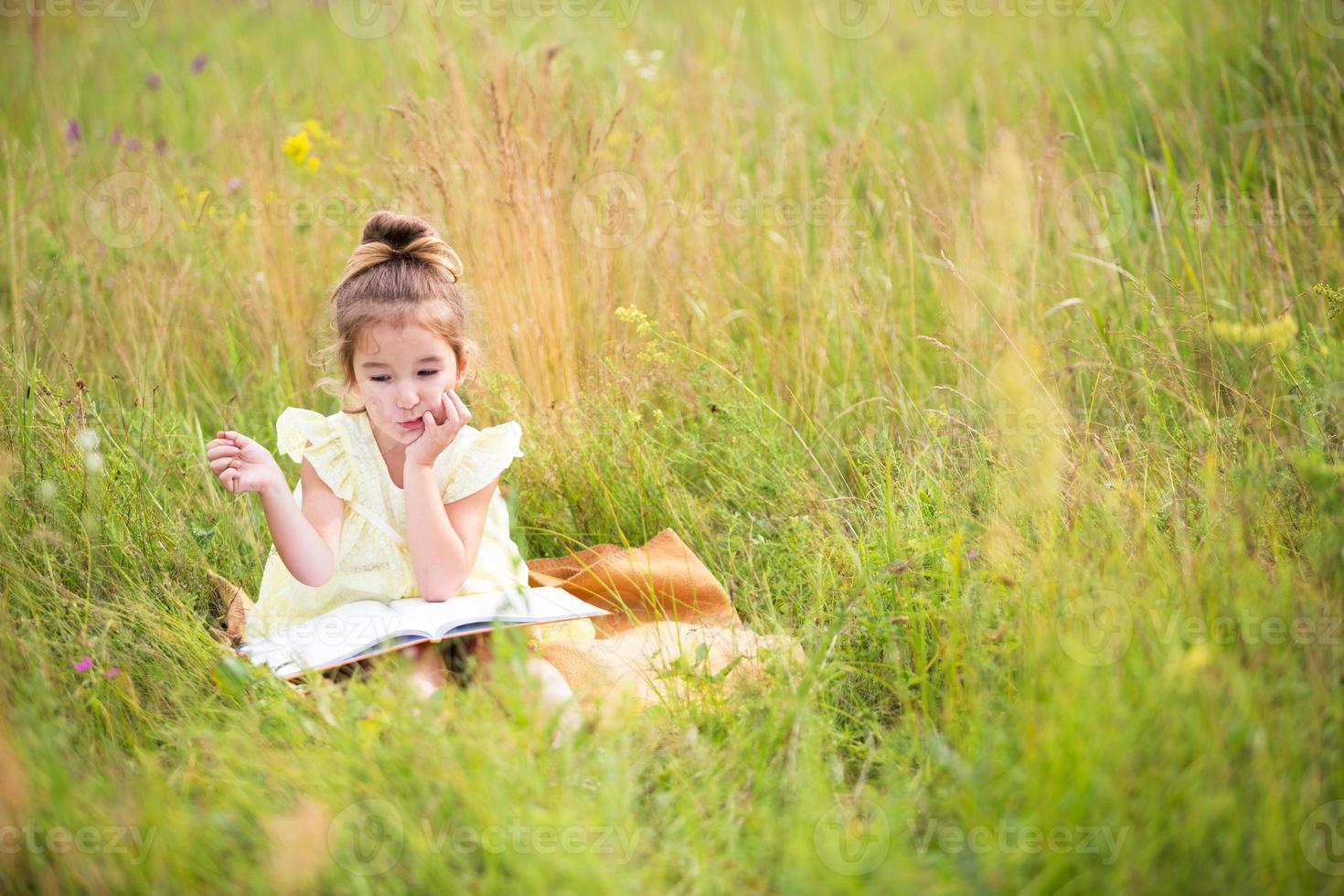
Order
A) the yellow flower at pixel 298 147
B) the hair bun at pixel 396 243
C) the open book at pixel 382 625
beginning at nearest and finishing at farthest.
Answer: the open book at pixel 382 625 < the hair bun at pixel 396 243 < the yellow flower at pixel 298 147

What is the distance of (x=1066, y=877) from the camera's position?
139 cm

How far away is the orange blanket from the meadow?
0.08 metres

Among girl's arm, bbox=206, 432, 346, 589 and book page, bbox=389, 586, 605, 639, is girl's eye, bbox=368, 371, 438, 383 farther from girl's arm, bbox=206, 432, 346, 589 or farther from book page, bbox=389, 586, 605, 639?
book page, bbox=389, 586, 605, 639

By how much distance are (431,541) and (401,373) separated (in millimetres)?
351

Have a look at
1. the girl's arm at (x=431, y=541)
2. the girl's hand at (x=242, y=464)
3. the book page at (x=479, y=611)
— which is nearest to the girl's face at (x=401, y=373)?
the girl's arm at (x=431, y=541)

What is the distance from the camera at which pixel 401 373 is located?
7.11 feet

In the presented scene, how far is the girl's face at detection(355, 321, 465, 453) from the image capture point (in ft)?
7.07

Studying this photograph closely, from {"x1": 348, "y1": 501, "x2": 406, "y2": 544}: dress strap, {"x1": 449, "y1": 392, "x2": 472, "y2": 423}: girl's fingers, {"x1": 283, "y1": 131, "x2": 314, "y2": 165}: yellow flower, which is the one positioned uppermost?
{"x1": 283, "y1": 131, "x2": 314, "y2": 165}: yellow flower

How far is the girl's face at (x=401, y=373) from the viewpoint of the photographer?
7.07 feet

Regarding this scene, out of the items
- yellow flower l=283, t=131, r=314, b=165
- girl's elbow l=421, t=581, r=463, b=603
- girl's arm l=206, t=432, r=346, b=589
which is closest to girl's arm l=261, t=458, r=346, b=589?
girl's arm l=206, t=432, r=346, b=589

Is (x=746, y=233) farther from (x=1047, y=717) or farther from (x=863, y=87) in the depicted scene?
→ (x=1047, y=717)

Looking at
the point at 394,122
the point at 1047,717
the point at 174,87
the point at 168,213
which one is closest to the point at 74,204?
the point at 168,213

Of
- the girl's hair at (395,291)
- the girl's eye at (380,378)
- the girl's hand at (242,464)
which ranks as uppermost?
the girl's hair at (395,291)

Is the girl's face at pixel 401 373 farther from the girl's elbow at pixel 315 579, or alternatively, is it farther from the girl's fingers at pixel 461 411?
the girl's elbow at pixel 315 579
